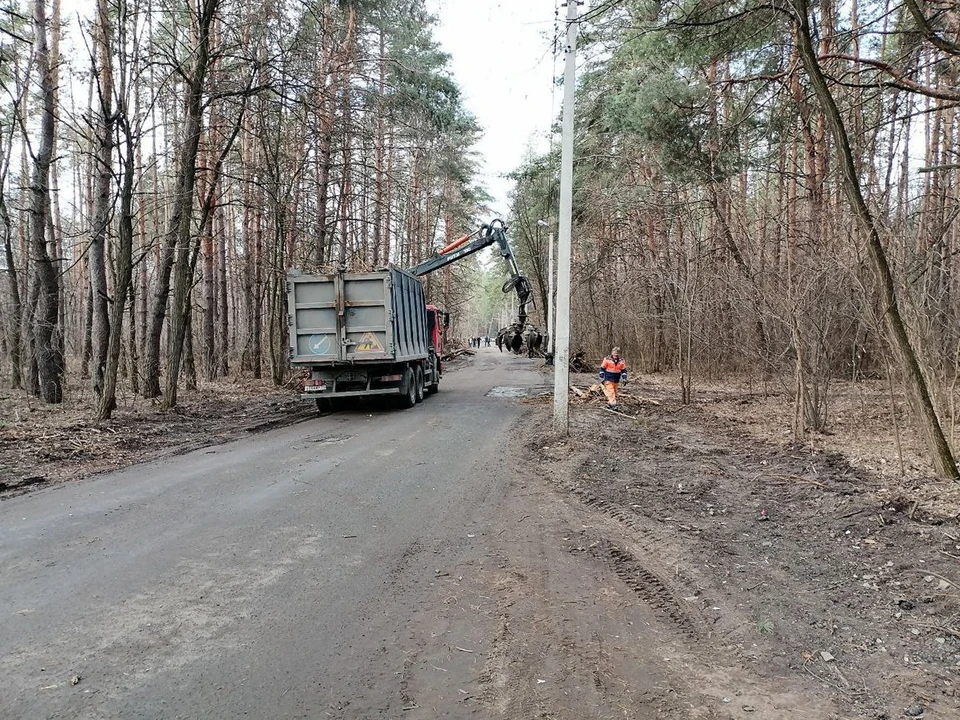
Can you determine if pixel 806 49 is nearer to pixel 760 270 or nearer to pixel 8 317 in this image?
pixel 760 270

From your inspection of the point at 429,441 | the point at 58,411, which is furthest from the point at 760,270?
the point at 58,411

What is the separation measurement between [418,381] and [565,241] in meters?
7.65

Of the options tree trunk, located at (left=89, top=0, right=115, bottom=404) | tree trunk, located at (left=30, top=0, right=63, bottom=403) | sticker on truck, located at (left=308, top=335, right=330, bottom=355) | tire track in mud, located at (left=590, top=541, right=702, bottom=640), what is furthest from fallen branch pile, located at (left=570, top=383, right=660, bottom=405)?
tree trunk, located at (left=30, top=0, right=63, bottom=403)

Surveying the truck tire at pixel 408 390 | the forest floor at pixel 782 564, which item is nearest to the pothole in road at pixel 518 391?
the truck tire at pixel 408 390

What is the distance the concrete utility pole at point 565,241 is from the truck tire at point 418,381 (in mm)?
6722

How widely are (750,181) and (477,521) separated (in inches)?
626

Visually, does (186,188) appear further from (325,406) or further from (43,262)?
(325,406)

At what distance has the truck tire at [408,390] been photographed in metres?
14.8

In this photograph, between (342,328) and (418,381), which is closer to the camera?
(342,328)

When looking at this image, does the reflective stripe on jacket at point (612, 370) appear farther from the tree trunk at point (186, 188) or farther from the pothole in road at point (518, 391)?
the tree trunk at point (186, 188)

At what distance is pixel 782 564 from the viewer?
183 inches

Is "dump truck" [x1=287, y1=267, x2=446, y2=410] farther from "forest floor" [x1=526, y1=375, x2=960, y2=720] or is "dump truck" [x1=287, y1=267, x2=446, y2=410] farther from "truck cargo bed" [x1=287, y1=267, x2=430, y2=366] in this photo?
"forest floor" [x1=526, y1=375, x2=960, y2=720]

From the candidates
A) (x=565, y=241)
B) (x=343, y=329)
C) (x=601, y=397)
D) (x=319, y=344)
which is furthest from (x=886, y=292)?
(x=319, y=344)

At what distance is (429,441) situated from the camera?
10.1 m
